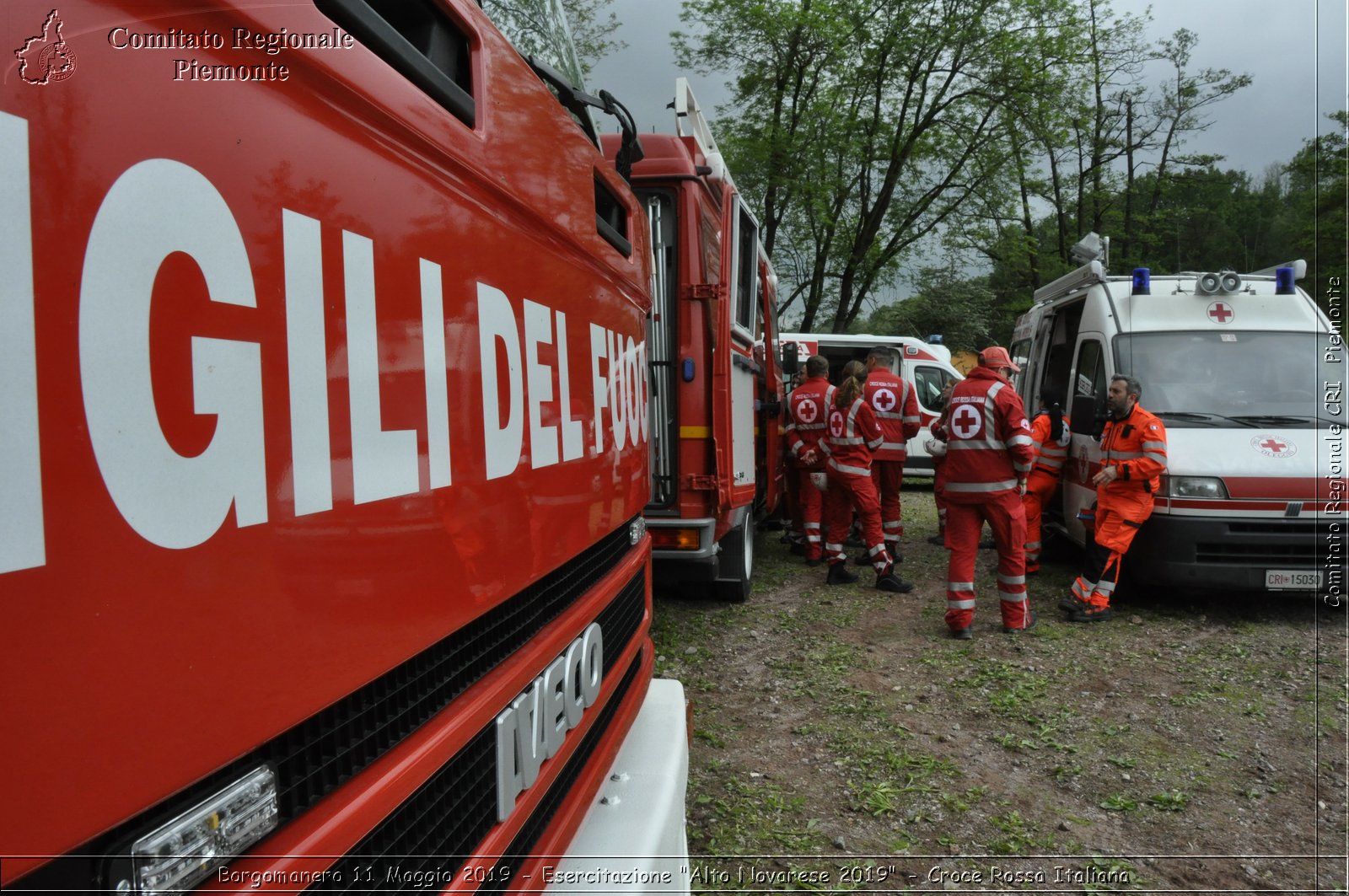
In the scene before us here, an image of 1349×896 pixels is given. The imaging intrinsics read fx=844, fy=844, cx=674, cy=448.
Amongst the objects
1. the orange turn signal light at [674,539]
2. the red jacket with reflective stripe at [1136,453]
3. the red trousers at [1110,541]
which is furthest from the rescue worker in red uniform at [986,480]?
the orange turn signal light at [674,539]

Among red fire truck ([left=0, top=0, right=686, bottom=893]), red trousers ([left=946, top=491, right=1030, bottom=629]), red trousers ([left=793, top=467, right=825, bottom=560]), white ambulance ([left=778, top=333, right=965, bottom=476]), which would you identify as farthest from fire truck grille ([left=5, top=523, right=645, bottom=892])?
white ambulance ([left=778, top=333, right=965, bottom=476])

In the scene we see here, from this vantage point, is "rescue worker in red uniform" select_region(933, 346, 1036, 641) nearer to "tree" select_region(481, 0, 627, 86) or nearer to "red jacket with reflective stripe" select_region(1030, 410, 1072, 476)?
"red jacket with reflective stripe" select_region(1030, 410, 1072, 476)

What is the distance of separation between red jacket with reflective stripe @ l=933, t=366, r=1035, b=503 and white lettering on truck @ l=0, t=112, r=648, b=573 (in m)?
4.88

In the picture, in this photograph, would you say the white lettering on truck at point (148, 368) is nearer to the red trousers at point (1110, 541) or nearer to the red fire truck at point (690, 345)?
the red fire truck at point (690, 345)

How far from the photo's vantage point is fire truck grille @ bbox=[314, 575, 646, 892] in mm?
1024

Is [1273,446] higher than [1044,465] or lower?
higher

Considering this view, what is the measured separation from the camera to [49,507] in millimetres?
601

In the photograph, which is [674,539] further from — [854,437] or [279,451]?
[279,451]

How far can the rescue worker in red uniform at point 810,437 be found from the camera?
25.9 feet

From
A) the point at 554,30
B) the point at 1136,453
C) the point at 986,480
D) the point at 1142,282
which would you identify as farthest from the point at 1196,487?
the point at 554,30

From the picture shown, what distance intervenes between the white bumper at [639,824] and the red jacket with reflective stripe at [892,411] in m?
5.71

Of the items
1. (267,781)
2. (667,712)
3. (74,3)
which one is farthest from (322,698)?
(667,712)

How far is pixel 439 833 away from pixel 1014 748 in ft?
11.6

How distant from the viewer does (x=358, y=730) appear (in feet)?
3.36
